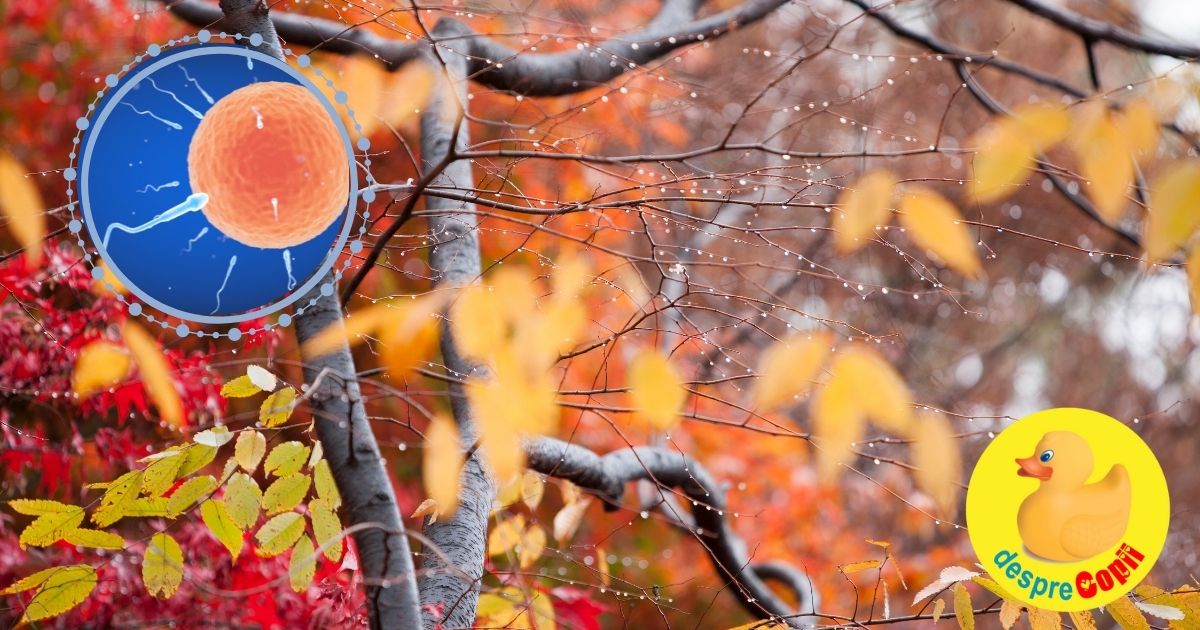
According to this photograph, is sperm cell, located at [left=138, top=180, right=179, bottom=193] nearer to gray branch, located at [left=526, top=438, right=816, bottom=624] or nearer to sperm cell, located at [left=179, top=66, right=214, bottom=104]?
sperm cell, located at [left=179, top=66, right=214, bottom=104]

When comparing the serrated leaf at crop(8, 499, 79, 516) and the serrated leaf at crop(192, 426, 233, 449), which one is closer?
the serrated leaf at crop(192, 426, 233, 449)

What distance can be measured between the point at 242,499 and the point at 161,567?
0.18 m

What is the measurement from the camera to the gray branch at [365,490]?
4.02 ft

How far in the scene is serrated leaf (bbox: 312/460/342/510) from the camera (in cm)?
148

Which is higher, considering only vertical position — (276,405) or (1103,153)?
(1103,153)

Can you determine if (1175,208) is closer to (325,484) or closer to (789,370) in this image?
(789,370)

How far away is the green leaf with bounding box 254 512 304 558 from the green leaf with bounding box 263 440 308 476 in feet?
0.25

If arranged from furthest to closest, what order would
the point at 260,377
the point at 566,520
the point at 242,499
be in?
the point at 566,520 < the point at 242,499 < the point at 260,377

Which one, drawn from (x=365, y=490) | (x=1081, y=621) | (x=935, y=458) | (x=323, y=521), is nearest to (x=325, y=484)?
(x=323, y=521)

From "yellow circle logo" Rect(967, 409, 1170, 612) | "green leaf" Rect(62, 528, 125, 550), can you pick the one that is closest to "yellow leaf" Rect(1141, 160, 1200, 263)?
"yellow circle logo" Rect(967, 409, 1170, 612)

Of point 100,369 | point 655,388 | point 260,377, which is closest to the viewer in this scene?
point 655,388

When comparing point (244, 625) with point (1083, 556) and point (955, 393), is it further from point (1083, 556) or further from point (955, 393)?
point (955, 393)

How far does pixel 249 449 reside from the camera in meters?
1.42

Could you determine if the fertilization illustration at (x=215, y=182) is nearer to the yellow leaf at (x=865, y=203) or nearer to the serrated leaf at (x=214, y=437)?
the serrated leaf at (x=214, y=437)
